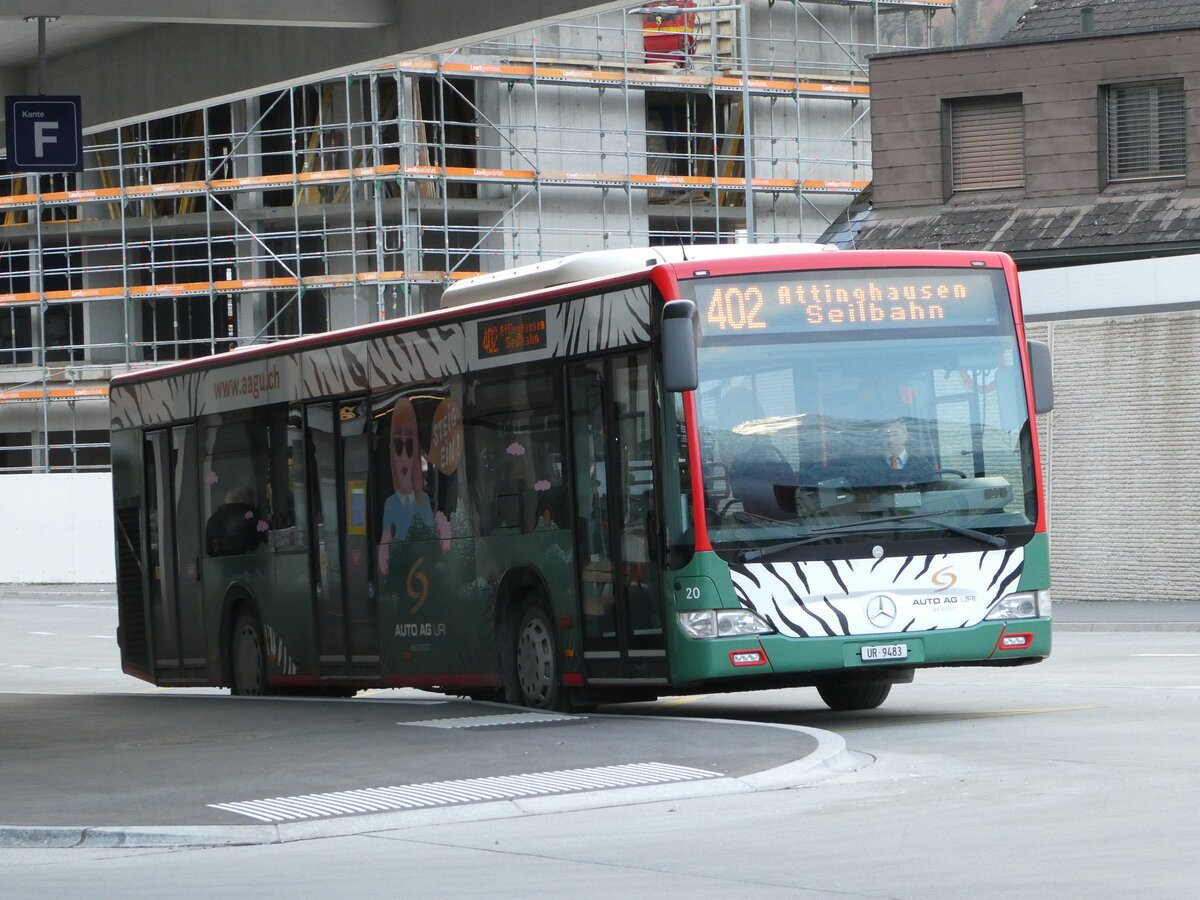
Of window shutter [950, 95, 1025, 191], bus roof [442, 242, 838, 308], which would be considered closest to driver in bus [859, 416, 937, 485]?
bus roof [442, 242, 838, 308]

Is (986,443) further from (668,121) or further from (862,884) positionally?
(668,121)

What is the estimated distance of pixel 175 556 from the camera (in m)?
20.5

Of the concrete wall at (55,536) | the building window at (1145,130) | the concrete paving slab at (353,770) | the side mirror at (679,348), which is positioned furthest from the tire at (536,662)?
the concrete wall at (55,536)

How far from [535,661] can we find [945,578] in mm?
3090

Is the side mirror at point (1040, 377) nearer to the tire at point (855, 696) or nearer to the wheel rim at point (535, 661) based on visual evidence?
the tire at point (855, 696)

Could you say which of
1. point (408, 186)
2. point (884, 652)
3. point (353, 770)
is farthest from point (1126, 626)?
point (408, 186)

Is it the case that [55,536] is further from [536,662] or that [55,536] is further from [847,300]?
[847,300]

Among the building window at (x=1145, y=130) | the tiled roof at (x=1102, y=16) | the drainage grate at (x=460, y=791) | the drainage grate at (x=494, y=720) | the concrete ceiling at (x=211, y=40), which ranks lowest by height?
the drainage grate at (x=460, y=791)

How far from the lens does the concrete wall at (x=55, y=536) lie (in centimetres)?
4941

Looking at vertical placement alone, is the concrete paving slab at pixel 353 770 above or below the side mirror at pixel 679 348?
below

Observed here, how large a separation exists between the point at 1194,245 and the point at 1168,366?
3312 millimetres

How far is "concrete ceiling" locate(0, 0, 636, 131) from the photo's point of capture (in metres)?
16.4

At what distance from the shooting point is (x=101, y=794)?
35.3 feet

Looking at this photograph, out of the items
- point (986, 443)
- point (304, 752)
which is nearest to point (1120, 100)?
point (986, 443)
